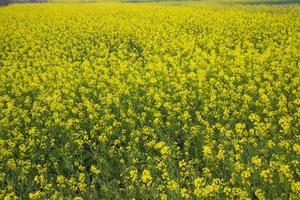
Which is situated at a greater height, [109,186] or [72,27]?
[72,27]

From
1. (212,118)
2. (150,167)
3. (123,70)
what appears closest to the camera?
(150,167)

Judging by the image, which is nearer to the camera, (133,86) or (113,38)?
(133,86)

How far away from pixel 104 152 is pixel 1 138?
2.02 meters

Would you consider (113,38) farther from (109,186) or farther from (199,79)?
(109,186)

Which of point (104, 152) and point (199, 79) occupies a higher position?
point (199, 79)

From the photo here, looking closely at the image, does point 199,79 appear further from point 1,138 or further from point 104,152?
point 1,138

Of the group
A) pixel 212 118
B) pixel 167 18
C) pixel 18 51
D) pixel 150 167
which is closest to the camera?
pixel 150 167

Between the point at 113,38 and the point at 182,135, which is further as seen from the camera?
the point at 113,38

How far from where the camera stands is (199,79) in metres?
8.96

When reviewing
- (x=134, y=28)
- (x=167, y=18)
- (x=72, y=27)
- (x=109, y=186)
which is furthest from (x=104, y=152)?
(x=167, y=18)

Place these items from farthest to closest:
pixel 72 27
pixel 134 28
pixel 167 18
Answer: pixel 167 18, pixel 72 27, pixel 134 28

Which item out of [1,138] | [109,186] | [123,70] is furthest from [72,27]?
[109,186]

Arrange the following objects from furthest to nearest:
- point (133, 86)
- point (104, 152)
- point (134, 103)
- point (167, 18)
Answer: point (167, 18) → point (133, 86) → point (134, 103) → point (104, 152)

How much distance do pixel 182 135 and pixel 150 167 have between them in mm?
1610
